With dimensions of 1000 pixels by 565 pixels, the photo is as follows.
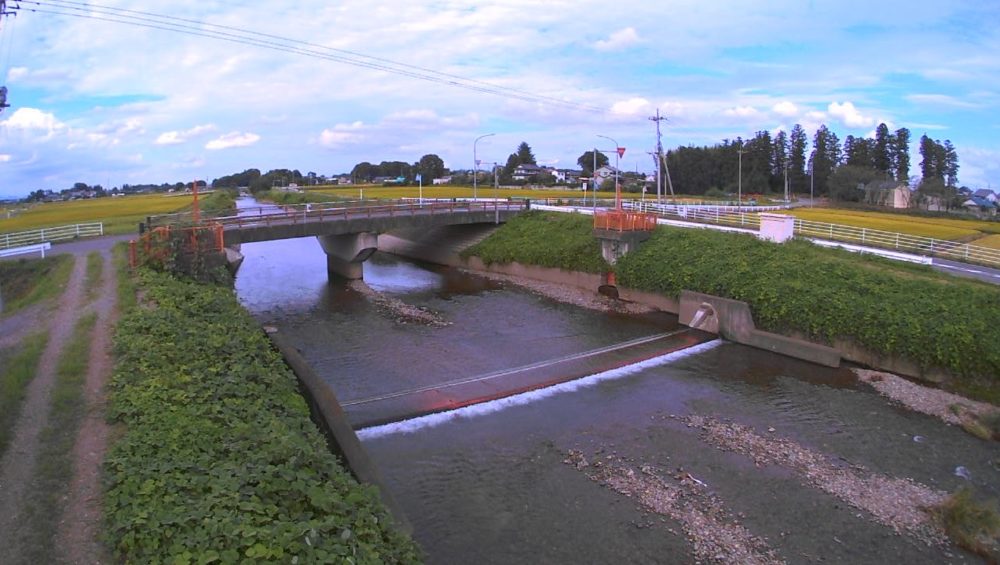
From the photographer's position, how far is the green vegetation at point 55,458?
26.3 ft

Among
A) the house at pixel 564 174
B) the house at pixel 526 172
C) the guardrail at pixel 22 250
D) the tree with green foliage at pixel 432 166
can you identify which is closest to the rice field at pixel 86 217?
the guardrail at pixel 22 250

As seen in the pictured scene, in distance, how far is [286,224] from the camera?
36.0 meters

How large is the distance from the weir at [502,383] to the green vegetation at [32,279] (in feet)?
41.9

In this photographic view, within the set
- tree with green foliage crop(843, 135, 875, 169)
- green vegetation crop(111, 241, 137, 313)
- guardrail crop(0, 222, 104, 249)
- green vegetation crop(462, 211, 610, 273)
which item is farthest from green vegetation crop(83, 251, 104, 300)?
tree with green foliage crop(843, 135, 875, 169)

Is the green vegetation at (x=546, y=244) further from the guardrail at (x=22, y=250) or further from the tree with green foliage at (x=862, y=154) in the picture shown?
the tree with green foliage at (x=862, y=154)

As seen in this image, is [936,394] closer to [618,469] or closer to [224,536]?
[618,469]

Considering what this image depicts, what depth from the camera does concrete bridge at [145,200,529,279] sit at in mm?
34594

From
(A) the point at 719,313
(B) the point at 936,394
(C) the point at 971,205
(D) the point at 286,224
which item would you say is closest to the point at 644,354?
(A) the point at 719,313

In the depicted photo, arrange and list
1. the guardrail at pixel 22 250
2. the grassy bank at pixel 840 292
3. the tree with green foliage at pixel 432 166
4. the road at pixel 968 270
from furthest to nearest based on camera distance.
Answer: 1. the tree with green foliage at pixel 432 166
2. the guardrail at pixel 22 250
3. the road at pixel 968 270
4. the grassy bank at pixel 840 292

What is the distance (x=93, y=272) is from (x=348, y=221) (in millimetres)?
15798

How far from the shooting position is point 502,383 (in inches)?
817

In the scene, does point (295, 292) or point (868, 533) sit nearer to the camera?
point (868, 533)

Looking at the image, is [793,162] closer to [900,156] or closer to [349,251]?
Answer: [900,156]

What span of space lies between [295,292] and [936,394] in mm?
33034
